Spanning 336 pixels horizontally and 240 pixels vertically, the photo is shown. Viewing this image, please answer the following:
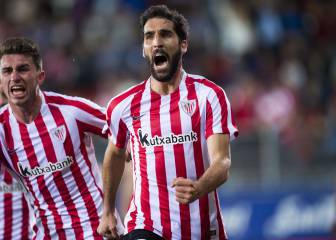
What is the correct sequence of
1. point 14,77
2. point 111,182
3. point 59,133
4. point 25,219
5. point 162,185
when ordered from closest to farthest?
1. point 162,185
2. point 111,182
3. point 14,77
4. point 59,133
5. point 25,219

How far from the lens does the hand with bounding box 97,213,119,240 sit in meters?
6.36

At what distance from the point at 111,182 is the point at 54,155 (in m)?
0.56

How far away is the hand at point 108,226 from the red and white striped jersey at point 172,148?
0.11 meters

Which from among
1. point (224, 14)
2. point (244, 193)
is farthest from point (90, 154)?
point (224, 14)

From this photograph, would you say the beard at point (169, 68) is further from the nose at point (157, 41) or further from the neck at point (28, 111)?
the neck at point (28, 111)

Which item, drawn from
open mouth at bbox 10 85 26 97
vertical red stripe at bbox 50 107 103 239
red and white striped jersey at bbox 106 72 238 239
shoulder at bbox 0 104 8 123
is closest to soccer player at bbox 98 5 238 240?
red and white striped jersey at bbox 106 72 238 239

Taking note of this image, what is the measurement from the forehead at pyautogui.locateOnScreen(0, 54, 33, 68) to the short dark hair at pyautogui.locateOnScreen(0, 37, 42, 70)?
2cm

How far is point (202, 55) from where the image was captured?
15.2m

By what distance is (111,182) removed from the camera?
644 centimetres

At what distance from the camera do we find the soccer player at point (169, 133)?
616 centimetres

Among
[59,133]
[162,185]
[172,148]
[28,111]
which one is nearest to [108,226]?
[162,185]

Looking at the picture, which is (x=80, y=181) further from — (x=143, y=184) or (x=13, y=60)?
(x=13, y=60)

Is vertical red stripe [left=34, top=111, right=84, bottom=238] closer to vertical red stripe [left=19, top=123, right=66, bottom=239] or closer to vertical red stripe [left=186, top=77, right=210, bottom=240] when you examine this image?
vertical red stripe [left=19, top=123, right=66, bottom=239]

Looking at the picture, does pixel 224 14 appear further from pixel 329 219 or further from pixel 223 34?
pixel 329 219
